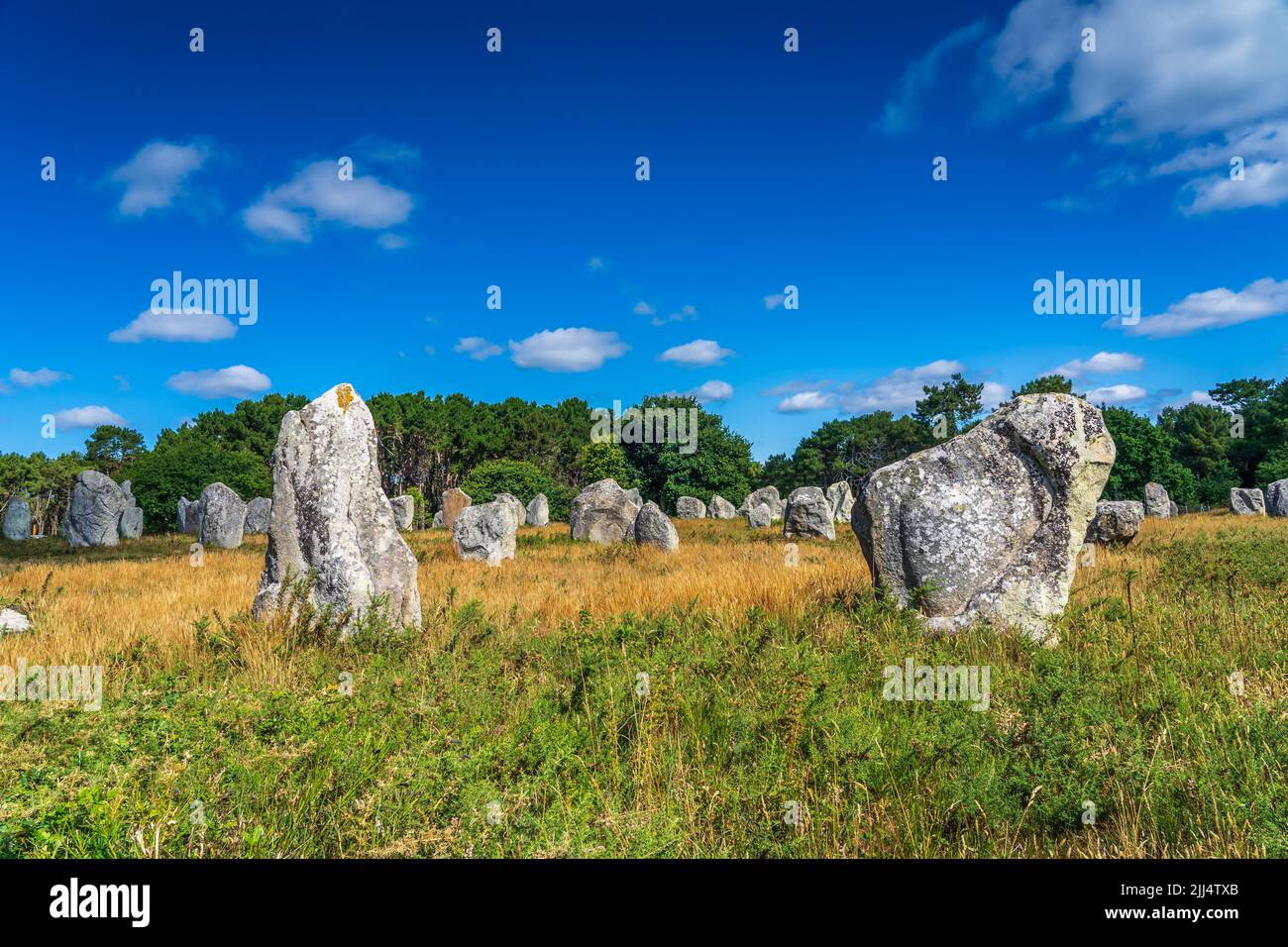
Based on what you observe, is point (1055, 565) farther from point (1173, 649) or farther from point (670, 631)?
point (670, 631)

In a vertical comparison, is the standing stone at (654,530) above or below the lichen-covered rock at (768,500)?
below

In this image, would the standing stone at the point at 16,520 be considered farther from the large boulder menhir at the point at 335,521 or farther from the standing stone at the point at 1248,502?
the standing stone at the point at 1248,502

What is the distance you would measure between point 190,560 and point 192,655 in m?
12.0

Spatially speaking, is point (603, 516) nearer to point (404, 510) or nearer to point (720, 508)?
point (404, 510)

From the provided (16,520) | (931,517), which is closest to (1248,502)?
(931,517)

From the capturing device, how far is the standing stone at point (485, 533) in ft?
58.4

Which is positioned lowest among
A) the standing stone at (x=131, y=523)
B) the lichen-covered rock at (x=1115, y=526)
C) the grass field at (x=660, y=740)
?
the grass field at (x=660, y=740)

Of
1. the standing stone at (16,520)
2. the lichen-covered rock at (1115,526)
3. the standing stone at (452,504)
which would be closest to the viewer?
the lichen-covered rock at (1115,526)

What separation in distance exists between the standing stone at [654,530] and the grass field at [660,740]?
1235cm

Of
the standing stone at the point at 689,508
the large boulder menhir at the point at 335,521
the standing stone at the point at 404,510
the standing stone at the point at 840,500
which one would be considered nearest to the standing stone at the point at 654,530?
the large boulder menhir at the point at 335,521

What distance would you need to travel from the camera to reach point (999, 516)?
7.53 metres

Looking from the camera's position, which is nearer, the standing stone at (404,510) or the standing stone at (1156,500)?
the standing stone at (404,510)

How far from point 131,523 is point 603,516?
876 inches

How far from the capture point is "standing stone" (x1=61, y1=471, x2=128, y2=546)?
24453mm
